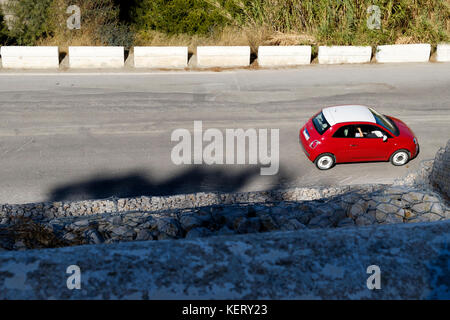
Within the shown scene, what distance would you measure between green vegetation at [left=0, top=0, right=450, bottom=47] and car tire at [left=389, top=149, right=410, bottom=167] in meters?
9.44

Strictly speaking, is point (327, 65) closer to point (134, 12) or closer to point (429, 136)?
point (429, 136)

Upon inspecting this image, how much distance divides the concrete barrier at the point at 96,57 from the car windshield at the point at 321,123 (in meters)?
9.39

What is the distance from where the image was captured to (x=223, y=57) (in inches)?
779

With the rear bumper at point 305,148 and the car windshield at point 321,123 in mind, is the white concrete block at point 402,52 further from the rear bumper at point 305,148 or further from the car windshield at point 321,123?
the rear bumper at point 305,148

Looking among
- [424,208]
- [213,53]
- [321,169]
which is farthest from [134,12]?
[424,208]

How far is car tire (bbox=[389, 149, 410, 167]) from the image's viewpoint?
12864 mm

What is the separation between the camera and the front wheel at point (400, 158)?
1287 cm

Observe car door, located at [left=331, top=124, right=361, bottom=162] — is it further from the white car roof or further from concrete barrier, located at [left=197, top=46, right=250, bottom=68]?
concrete barrier, located at [left=197, top=46, right=250, bottom=68]

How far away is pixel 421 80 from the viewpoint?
18734mm

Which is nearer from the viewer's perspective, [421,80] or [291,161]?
[291,161]

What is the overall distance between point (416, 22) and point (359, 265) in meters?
22.1

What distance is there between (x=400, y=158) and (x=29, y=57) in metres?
14.0

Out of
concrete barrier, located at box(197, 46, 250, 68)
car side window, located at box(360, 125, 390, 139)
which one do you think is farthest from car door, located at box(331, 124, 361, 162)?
concrete barrier, located at box(197, 46, 250, 68)
